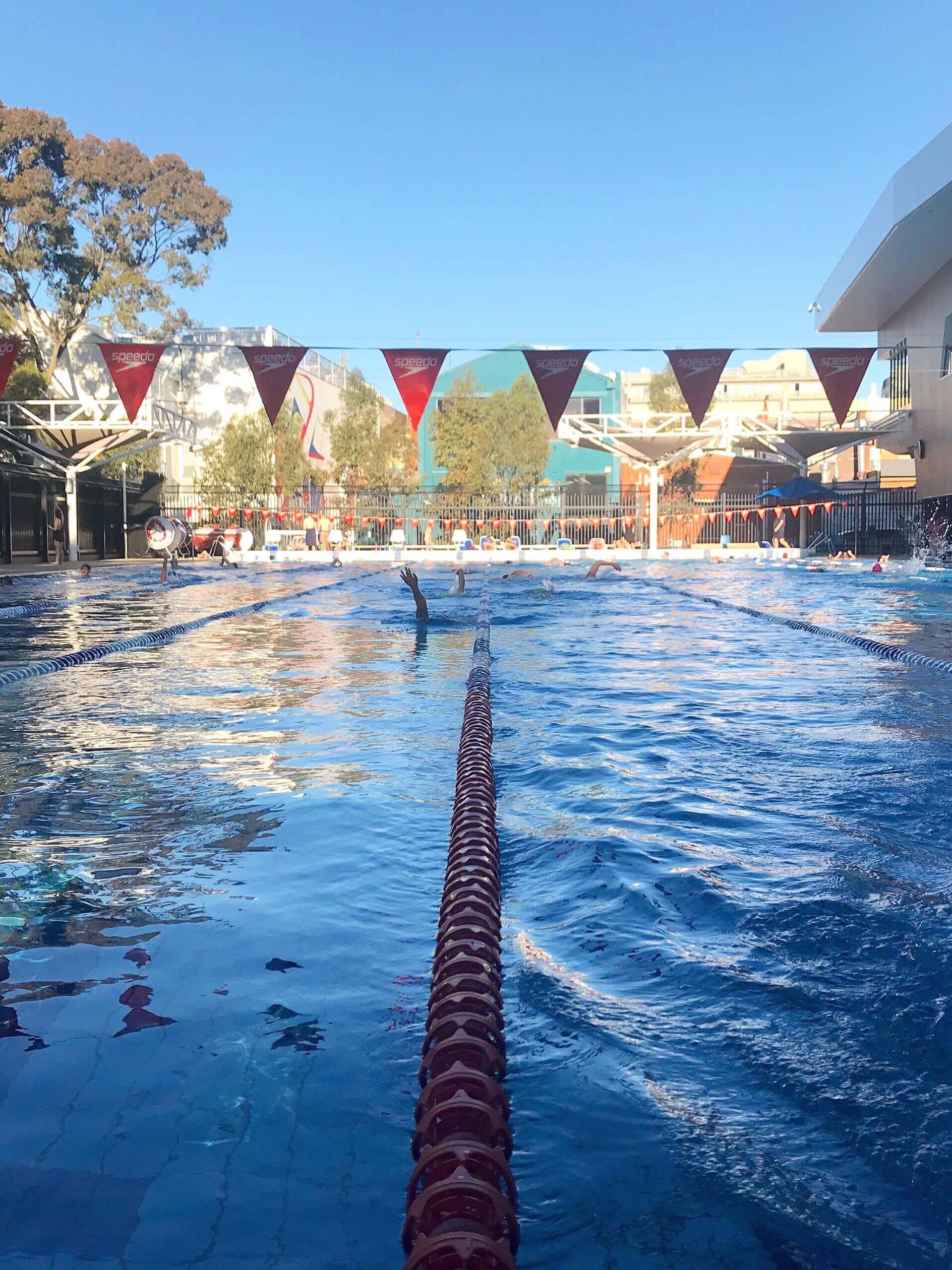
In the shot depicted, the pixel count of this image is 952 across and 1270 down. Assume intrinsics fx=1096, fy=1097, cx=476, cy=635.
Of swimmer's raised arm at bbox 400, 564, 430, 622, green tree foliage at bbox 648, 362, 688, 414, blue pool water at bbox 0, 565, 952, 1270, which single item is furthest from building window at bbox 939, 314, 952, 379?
blue pool water at bbox 0, 565, 952, 1270

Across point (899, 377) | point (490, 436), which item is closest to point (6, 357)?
point (490, 436)

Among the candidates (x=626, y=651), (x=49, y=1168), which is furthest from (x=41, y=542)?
(x=49, y=1168)

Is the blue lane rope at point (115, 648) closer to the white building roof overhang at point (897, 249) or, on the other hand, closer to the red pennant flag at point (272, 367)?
the red pennant flag at point (272, 367)

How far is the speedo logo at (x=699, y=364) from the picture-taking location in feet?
51.4

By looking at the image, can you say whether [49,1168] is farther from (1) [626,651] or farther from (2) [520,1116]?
(1) [626,651]

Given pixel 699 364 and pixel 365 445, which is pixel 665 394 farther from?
pixel 699 364

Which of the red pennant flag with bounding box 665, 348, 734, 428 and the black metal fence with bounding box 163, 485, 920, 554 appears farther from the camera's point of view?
the black metal fence with bounding box 163, 485, 920, 554

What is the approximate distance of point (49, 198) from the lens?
2809 cm

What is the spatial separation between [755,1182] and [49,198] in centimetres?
3115

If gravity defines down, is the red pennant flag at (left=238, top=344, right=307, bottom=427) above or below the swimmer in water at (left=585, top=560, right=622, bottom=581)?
above

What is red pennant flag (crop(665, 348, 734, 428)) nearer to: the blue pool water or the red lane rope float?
the blue pool water

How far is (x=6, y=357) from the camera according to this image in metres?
15.3

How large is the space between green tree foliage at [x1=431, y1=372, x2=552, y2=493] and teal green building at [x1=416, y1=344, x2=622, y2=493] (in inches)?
126

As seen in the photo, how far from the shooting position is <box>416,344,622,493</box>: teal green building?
37.5m
